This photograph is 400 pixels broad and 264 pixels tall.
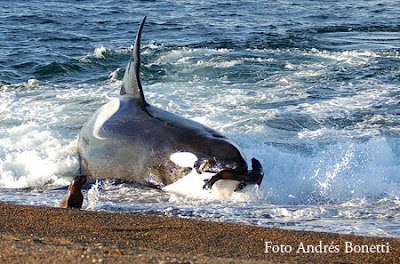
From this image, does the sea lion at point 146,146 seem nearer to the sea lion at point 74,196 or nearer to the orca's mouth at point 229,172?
the orca's mouth at point 229,172

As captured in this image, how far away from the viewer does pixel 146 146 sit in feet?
27.4

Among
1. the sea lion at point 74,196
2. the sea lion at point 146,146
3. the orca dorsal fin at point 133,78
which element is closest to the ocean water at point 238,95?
the sea lion at point 146,146

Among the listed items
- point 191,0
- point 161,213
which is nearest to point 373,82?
point 161,213

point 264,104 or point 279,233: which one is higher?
point 279,233

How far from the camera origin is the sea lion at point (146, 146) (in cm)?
762

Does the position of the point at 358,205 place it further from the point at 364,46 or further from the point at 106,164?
the point at 364,46

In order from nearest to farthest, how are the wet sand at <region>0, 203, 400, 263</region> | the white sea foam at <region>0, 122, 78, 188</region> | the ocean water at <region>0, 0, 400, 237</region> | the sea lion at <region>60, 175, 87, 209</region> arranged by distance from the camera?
the wet sand at <region>0, 203, 400, 263</region>, the sea lion at <region>60, 175, 87, 209</region>, the ocean water at <region>0, 0, 400, 237</region>, the white sea foam at <region>0, 122, 78, 188</region>

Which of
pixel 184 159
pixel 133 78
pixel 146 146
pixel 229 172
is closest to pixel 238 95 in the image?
pixel 133 78

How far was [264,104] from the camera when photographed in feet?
43.0

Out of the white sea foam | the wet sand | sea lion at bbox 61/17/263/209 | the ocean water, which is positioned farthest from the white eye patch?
the white sea foam

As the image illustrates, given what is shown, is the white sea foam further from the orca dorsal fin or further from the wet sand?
the wet sand

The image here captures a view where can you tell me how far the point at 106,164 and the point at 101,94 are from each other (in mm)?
5519

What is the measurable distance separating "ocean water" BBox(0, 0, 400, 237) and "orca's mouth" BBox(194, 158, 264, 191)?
0.41 feet

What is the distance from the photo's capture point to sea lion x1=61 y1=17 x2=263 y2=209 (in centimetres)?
762
